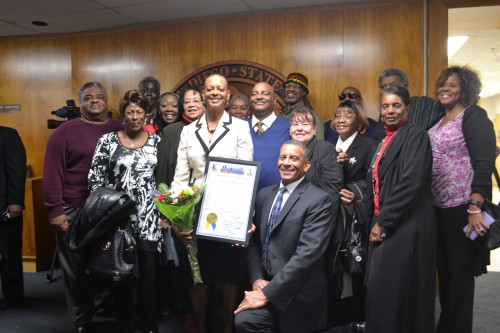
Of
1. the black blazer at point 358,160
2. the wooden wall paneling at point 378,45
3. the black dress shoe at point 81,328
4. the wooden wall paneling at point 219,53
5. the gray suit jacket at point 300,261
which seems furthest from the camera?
the wooden wall paneling at point 219,53

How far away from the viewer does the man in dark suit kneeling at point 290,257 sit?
7.45 ft

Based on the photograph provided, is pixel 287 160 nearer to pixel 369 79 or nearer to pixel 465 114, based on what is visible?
pixel 465 114

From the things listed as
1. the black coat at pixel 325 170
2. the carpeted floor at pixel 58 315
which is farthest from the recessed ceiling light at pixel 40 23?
the black coat at pixel 325 170

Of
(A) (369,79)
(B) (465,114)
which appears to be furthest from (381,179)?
(A) (369,79)

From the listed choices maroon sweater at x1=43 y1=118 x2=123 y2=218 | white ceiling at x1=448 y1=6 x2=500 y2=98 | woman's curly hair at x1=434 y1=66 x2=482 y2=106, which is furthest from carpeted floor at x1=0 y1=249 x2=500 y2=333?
white ceiling at x1=448 y1=6 x2=500 y2=98

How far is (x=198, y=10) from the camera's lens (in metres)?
4.71

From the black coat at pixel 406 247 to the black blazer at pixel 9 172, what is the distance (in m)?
3.10

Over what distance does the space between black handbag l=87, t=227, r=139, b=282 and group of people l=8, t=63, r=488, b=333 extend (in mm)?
122

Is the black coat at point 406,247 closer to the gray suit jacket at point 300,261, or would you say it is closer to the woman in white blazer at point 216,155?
the gray suit jacket at point 300,261

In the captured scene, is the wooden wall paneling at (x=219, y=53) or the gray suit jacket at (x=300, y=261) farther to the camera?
the wooden wall paneling at (x=219, y=53)

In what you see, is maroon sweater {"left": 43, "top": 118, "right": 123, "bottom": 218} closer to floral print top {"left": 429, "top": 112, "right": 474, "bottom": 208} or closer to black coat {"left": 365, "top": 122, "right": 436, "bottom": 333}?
black coat {"left": 365, "top": 122, "right": 436, "bottom": 333}

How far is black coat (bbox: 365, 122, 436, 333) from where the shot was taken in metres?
2.37

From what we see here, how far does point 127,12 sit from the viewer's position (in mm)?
4742

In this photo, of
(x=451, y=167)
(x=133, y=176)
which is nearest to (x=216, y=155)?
(x=133, y=176)
